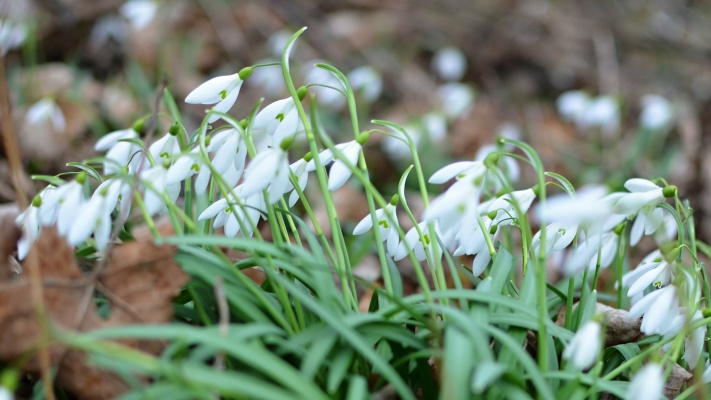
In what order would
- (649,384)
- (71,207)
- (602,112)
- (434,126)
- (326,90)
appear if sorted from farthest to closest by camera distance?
1. (602,112)
2. (326,90)
3. (434,126)
4. (71,207)
5. (649,384)

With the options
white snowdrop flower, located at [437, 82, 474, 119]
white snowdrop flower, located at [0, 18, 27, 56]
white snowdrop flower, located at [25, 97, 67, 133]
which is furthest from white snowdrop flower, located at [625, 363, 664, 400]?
white snowdrop flower, located at [437, 82, 474, 119]

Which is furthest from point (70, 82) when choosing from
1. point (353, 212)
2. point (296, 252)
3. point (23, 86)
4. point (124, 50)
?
point (296, 252)

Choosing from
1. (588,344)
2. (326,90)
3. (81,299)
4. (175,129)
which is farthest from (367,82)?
(588,344)

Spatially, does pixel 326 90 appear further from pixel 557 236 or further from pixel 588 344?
pixel 588 344

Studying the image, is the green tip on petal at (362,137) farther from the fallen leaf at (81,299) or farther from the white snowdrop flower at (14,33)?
the white snowdrop flower at (14,33)

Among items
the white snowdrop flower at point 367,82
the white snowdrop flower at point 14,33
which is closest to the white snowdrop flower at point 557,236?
the white snowdrop flower at point 14,33

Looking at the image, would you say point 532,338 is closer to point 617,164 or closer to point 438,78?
point 617,164
